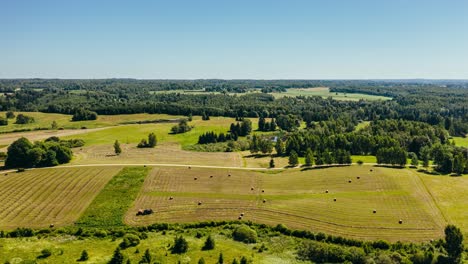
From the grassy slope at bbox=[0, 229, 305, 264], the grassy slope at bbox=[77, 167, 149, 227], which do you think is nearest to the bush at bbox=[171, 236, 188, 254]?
the grassy slope at bbox=[0, 229, 305, 264]

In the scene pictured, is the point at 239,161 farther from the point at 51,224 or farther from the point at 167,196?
the point at 51,224

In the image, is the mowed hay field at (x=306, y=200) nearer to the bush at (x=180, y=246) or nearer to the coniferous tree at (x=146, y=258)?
the bush at (x=180, y=246)

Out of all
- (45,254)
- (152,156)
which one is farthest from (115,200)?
(152,156)

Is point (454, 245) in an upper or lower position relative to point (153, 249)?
upper

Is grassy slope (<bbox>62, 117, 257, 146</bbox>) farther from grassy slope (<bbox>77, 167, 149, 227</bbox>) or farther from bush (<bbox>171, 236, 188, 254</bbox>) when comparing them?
bush (<bbox>171, 236, 188, 254</bbox>)

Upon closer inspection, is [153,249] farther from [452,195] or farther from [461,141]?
[461,141]

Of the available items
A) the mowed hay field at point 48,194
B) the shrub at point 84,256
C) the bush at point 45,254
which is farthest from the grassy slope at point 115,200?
the shrub at point 84,256

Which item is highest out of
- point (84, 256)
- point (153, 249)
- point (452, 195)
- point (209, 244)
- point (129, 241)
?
point (84, 256)
